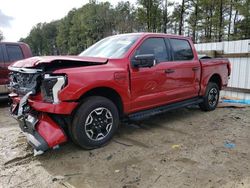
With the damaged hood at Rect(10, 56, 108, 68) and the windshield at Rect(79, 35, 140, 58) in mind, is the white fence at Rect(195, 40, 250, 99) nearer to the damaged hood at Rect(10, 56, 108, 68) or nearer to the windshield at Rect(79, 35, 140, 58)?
the windshield at Rect(79, 35, 140, 58)

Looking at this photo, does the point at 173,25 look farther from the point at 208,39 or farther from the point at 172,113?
the point at 172,113

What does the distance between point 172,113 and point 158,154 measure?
2.53 metres

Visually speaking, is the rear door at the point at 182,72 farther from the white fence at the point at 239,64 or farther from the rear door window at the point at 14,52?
the rear door window at the point at 14,52

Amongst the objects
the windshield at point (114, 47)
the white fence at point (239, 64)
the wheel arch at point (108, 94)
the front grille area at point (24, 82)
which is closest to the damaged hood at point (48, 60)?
the front grille area at point (24, 82)

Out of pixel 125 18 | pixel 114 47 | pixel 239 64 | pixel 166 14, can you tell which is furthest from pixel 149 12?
pixel 114 47

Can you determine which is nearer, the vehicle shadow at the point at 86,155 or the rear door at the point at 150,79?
the vehicle shadow at the point at 86,155

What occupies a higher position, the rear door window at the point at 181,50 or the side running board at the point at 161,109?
the rear door window at the point at 181,50

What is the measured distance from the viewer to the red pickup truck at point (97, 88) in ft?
10.7

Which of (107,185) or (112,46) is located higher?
(112,46)

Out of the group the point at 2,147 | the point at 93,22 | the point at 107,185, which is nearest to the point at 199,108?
the point at 107,185

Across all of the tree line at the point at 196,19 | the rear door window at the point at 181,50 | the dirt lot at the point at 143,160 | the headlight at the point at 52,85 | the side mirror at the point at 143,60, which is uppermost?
the tree line at the point at 196,19

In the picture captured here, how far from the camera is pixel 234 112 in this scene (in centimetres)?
603

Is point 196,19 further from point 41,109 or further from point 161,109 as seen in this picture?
point 41,109

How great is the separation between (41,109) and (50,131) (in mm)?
326
